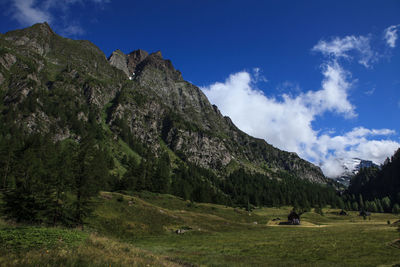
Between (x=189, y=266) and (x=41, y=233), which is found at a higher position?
(x=41, y=233)

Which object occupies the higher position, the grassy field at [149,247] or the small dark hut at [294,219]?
the grassy field at [149,247]

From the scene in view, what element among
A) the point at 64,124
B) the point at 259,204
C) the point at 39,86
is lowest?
the point at 259,204

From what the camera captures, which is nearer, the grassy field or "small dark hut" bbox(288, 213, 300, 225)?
the grassy field

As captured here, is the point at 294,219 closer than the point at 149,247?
No

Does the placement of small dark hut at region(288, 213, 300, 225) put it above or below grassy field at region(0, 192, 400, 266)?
below

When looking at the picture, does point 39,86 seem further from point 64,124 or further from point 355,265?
point 355,265

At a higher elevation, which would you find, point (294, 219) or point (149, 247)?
point (149, 247)

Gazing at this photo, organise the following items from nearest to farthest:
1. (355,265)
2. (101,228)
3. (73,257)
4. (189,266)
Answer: (73,257), (189,266), (355,265), (101,228)

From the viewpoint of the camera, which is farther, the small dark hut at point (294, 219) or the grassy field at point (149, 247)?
the small dark hut at point (294, 219)

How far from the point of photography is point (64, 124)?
16975 centimetres

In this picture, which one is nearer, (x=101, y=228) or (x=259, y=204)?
(x=101, y=228)

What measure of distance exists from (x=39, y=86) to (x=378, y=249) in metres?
247

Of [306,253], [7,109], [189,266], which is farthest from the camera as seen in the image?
[7,109]

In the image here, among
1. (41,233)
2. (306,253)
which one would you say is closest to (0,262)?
(41,233)
